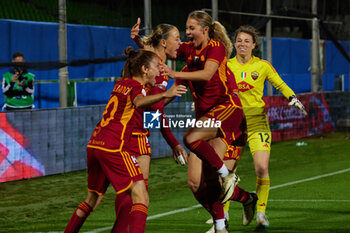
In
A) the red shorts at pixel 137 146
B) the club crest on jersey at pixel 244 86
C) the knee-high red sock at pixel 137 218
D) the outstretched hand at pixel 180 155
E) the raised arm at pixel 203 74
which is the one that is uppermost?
the raised arm at pixel 203 74

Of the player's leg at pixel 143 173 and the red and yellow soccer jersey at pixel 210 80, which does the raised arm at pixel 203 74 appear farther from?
the player's leg at pixel 143 173

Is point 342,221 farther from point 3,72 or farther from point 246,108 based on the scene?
point 3,72

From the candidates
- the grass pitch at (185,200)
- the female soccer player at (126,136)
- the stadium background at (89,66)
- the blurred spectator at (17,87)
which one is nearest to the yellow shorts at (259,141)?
the grass pitch at (185,200)

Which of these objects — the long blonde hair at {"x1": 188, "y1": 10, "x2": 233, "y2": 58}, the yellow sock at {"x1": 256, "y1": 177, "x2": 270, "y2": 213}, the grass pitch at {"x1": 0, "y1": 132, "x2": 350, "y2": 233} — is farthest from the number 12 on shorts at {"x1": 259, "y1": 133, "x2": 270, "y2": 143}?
the long blonde hair at {"x1": 188, "y1": 10, "x2": 233, "y2": 58}

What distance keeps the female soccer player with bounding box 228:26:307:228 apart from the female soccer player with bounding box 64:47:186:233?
2.63 metres

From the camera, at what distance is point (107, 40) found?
15.1 m

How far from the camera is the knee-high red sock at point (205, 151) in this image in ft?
24.1

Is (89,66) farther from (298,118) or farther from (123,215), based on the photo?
(123,215)

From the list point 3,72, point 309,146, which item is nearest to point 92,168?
point 3,72

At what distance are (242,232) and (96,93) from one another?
881 centimetres

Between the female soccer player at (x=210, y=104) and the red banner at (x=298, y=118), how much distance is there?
10.5 metres

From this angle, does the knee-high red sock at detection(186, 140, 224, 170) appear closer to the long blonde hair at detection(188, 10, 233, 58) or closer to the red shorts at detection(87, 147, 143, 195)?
the long blonde hair at detection(188, 10, 233, 58)

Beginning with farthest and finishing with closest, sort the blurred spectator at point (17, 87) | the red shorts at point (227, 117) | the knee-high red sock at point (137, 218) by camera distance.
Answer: the blurred spectator at point (17, 87) < the red shorts at point (227, 117) < the knee-high red sock at point (137, 218)

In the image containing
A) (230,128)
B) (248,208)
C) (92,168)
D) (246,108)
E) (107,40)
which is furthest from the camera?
(107,40)
